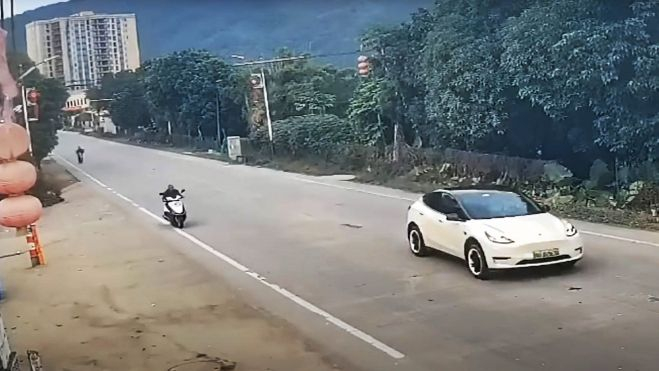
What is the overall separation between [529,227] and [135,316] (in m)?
4.72

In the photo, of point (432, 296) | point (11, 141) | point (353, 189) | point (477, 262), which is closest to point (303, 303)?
point (432, 296)

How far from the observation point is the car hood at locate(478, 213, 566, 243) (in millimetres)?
9844

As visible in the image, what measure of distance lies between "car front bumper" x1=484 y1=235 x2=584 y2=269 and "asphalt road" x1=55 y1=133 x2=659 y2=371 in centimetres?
20

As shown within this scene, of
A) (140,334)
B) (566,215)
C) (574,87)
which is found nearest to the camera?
(140,334)

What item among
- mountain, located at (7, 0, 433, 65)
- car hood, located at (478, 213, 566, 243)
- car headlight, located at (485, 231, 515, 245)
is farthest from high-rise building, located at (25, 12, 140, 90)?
car headlight, located at (485, 231, 515, 245)

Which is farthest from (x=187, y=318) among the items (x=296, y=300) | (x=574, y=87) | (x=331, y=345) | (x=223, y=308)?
(x=574, y=87)

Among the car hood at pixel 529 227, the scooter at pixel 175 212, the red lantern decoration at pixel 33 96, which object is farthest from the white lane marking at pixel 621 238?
the red lantern decoration at pixel 33 96

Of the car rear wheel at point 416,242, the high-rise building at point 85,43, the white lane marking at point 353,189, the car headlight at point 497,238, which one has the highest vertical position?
the high-rise building at point 85,43

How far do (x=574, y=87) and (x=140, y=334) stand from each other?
12.4 meters

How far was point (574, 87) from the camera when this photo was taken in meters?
18.0

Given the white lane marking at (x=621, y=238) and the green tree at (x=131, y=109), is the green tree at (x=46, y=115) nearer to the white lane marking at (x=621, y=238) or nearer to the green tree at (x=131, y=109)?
the green tree at (x=131, y=109)

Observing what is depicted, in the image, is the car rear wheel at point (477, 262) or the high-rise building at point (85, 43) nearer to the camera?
the car rear wheel at point (477, 262)

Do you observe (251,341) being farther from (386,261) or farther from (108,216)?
(108,216)

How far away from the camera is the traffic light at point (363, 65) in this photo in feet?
89.6
